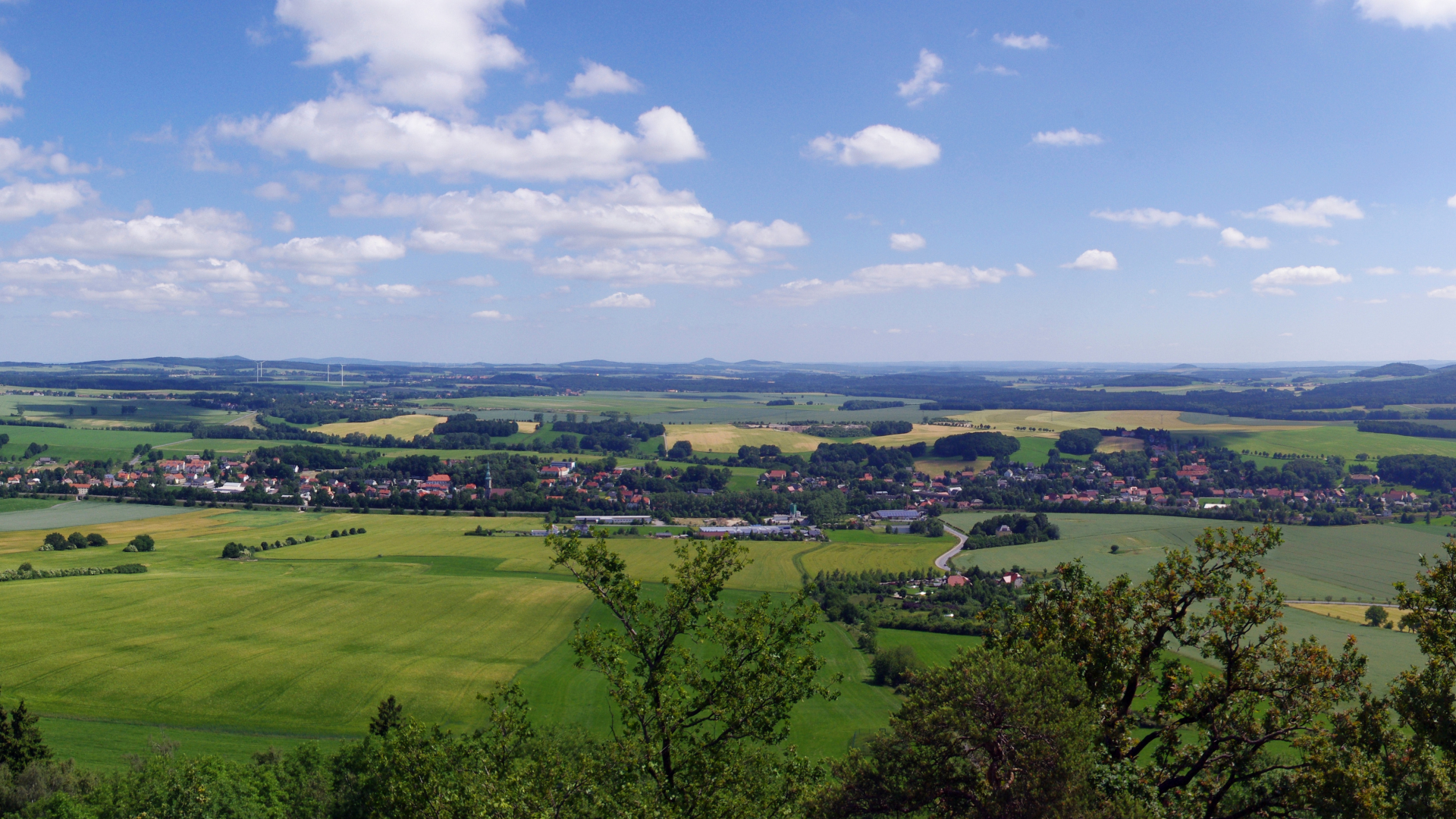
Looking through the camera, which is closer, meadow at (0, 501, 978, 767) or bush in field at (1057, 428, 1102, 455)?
meadow at (0, 501, 978, 767)

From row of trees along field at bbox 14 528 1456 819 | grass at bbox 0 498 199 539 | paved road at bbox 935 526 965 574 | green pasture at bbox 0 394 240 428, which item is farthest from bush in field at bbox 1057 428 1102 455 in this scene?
green pasture at bbox 0 394 240 428

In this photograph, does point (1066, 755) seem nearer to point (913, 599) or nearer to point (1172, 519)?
point (913, 599)

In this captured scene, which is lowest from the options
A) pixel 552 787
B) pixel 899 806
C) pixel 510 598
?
pixel 510 598

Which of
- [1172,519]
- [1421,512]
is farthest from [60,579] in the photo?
[1421,512]

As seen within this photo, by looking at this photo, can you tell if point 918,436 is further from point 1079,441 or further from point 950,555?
point 950,555

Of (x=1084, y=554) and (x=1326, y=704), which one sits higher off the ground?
(x=1326, y=704)

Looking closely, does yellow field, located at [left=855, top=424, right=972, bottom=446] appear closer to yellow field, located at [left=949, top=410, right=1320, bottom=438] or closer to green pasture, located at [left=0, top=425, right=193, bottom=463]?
yellow field, located at [left=949, top=410, right=1320, bottom=438]

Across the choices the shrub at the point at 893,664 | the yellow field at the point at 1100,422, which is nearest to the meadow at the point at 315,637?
the shrub at the point at 893,664
